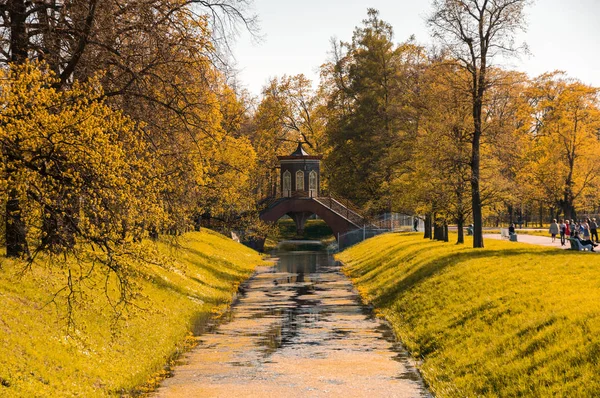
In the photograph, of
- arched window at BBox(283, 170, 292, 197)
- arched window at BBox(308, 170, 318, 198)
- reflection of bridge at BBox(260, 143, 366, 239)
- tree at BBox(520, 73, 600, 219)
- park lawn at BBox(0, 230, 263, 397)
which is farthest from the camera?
arched window at BBox(283, 170, 292, 197)

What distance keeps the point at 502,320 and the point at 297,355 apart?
603 centimetres

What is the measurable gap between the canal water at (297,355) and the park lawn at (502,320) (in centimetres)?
92

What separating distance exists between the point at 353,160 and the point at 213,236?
66.9 ft

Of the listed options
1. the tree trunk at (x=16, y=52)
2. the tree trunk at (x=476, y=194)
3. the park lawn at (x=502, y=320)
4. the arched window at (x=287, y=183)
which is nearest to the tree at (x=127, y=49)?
the tree trunk at (x=16, y=52)

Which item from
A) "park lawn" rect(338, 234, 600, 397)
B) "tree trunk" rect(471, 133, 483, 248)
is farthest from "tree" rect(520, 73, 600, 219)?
"park lawn" rect(338, 234, 600, 397)

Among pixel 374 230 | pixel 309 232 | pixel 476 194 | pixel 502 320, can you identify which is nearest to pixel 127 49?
pixel 502 320

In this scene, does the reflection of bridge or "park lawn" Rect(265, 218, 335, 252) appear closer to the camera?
the reflection of bridge

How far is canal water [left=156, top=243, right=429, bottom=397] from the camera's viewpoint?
17.5 m

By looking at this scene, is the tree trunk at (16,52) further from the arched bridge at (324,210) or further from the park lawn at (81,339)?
the arched bridge at (324,210)

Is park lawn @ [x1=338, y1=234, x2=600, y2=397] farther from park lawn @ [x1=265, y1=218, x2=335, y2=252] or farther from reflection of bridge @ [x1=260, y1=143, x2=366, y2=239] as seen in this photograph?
park lawn @ [x1=265, y1=218, x2=335, y2=252]

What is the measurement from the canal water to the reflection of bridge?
3725cm

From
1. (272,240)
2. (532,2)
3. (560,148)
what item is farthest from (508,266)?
(272,240)

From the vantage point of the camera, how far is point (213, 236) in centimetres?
6056

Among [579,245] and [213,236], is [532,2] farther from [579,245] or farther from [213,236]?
[213,236]
